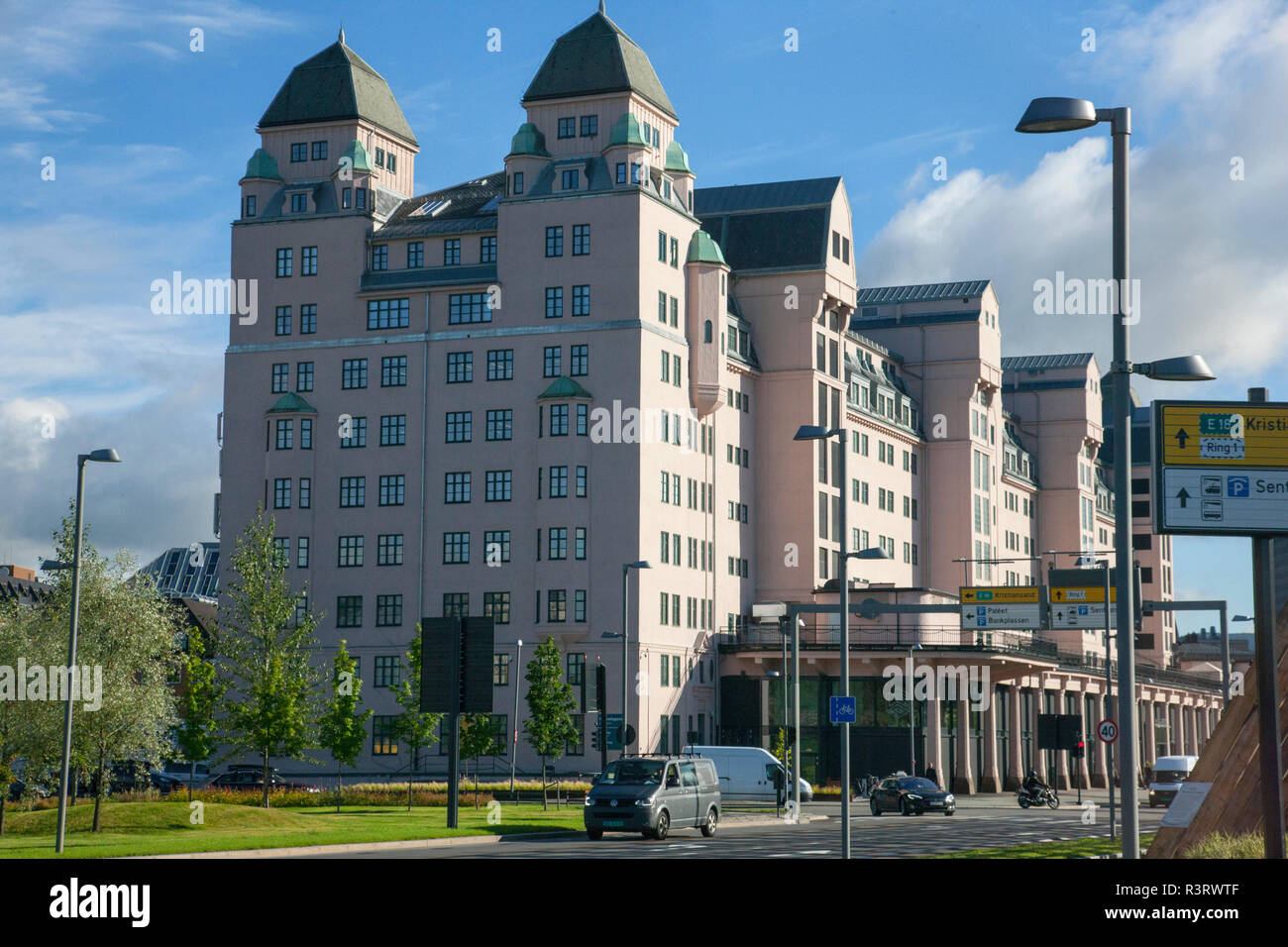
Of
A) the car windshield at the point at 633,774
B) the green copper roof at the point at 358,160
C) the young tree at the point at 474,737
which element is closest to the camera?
the car windshield at the point at 633,774

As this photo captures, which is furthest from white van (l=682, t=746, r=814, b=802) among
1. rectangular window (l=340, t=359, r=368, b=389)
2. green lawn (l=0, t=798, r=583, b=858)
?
rectangular window (l=340, t=359, r=368, b=389)

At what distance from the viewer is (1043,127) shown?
18641 millimetres

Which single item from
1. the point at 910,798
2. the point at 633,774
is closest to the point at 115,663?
the point at 633,774

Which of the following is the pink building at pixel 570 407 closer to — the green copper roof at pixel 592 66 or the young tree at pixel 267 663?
the green copper roof at pixel 592 66

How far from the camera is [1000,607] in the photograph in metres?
58.5

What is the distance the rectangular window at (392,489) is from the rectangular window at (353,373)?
525 cm

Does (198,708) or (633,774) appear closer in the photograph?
(633,774)

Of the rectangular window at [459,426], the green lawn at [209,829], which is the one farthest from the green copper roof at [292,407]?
the green lawn at [209,829]

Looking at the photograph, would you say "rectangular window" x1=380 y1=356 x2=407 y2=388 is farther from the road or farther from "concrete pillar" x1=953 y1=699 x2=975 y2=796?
the road

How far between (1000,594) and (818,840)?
21.3 metres

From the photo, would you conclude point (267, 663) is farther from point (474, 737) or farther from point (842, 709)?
point (842, 709)

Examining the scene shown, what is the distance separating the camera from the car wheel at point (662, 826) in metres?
37.7
